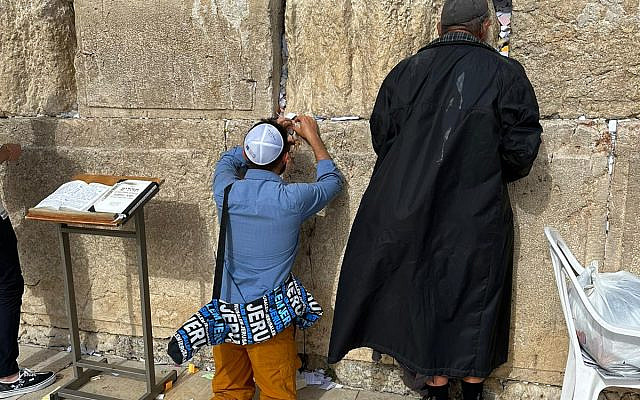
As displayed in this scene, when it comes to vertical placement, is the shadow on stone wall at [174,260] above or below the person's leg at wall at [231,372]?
above

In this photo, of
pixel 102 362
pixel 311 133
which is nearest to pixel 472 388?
pixel 311 133

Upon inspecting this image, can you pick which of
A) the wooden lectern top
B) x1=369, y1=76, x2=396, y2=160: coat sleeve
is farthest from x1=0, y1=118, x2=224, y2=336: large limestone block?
x1=369, y1=76, x2=396, y2=160: coat sleeve

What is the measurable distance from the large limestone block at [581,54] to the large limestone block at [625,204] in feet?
0.42

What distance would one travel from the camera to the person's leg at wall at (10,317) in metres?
3.39

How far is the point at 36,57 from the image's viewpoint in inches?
147

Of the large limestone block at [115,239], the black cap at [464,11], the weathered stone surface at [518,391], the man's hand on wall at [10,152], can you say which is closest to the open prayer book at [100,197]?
the large limestone block at [115,239]

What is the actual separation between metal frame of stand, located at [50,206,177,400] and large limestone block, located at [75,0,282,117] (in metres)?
0.70

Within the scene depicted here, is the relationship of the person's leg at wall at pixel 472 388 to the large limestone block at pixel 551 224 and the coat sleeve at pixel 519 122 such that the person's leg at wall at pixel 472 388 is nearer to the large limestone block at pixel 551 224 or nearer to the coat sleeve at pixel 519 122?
the large limestone block at pixel 551 224

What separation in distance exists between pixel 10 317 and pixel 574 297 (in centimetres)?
286

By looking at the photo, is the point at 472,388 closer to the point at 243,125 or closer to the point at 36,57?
the point at 243,125

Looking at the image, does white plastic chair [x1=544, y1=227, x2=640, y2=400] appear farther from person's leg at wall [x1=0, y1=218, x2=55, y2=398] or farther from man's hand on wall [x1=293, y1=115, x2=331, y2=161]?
person's leg at wall [x1=0, y1=218, x2=55, y2=398]

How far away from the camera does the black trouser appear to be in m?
3.39

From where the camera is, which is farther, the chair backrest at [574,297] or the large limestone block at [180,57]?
the large limestone block at [180,57]

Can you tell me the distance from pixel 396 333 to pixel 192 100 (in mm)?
1664
